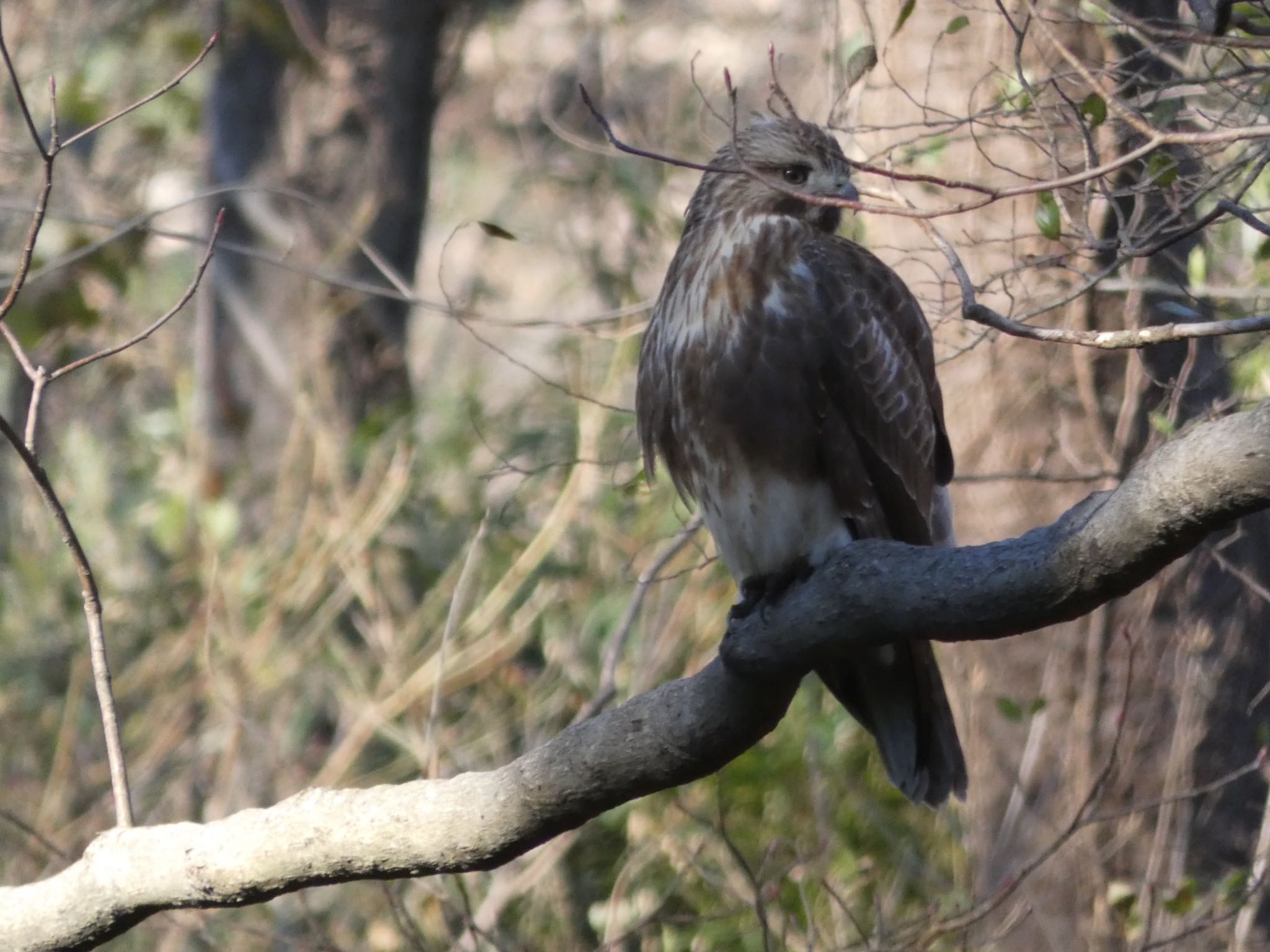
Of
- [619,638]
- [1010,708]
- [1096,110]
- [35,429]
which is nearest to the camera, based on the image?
[35,429]

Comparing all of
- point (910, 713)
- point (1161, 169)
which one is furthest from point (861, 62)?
point (910, 713)

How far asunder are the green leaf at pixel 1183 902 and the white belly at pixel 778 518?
116 centimetres

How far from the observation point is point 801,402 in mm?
2967

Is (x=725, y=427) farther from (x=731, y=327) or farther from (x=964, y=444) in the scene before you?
(x=964, y=444)

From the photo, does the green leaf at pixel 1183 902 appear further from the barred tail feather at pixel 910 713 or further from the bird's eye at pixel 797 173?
the bird's eye at pixel 797 173

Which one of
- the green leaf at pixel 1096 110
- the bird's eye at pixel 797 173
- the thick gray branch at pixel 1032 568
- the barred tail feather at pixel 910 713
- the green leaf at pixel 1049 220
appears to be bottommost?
the thick gray branch at pixel 1032 568

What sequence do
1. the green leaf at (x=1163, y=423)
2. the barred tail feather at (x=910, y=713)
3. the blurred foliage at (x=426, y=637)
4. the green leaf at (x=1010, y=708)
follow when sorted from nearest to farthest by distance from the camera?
the barred tail feather at (x=910, y=713)
the green leaf at (x=1163, y=423)
the green leaf at (x=1010, y=708)
the blurred foliage at (x=426, y=637)

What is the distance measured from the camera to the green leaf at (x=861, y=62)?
2.97 metres

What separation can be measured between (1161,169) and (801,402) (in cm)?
74

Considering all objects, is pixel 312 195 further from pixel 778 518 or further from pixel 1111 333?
pixel 1111 333

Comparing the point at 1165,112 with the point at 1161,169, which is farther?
the point at 1165,112

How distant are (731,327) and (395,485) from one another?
2122 millimetres

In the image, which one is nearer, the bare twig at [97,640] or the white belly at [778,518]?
the bare twig at [97,640]

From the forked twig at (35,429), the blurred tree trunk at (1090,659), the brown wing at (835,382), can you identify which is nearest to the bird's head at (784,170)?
the brown wing at (835,382)
